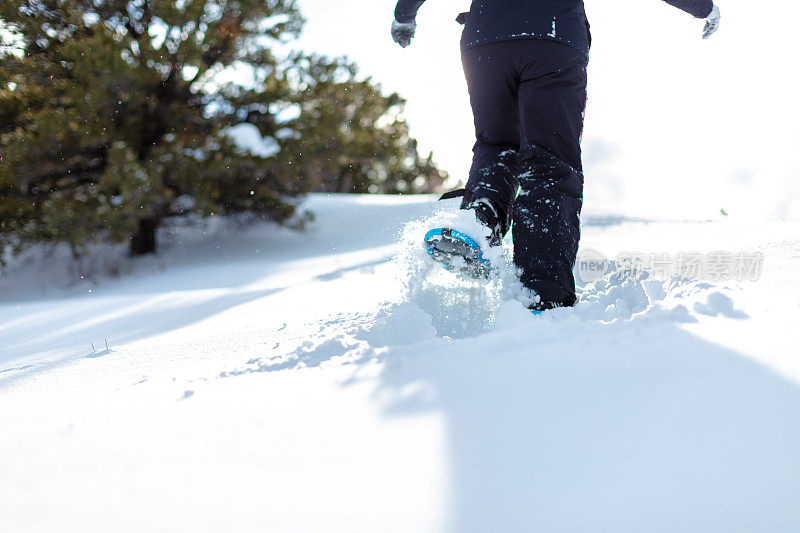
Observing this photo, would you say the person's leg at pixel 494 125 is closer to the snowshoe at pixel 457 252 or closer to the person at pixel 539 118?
the person at pixel 539 118

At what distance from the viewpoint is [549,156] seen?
1.52 metres

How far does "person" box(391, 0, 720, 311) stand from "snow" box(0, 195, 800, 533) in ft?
0.80

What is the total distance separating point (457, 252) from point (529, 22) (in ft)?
2.21

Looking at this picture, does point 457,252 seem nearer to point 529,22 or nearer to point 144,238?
point 529,22

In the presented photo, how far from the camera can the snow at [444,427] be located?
563 mm

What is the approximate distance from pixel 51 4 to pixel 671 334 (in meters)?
7.40

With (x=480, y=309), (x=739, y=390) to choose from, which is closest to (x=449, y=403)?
(x=739, y=390)

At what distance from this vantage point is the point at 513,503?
0.56 meters

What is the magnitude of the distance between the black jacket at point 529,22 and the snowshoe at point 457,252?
600 mm

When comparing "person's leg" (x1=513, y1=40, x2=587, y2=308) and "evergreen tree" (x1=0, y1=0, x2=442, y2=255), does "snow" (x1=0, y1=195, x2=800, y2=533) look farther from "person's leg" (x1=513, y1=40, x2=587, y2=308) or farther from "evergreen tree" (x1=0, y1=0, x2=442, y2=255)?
"evergreen tree" (x1=0, y1=0, x2=442, y2=255)

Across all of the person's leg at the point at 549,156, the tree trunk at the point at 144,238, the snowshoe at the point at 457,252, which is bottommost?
the tree trunk at the point at 144,238

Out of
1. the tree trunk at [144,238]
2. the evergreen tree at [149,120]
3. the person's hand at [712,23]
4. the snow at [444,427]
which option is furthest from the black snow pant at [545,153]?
the tree trunk at [144,238]

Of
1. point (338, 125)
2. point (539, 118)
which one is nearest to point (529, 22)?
point (539, 118)

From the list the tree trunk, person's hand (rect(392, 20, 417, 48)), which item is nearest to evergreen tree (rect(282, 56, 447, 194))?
the tree trunk
